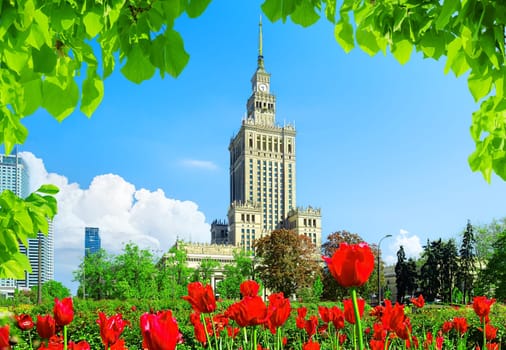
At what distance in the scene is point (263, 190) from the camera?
114375 millimetres

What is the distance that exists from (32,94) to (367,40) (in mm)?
2046

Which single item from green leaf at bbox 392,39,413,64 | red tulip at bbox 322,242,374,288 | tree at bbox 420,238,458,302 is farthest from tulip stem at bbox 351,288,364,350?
tree at bbox 420,238,458,302

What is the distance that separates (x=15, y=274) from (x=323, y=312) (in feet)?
7.16

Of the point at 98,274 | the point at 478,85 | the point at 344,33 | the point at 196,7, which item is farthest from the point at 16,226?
the point at 98,274

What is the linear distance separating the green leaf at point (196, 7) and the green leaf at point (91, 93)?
57cm

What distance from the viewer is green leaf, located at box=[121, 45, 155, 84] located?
8.04 feet

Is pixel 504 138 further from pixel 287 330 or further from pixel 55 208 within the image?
pixel 287 330

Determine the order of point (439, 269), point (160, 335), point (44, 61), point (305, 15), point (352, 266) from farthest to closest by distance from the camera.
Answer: point (439, 269), point (305, 15), point (44, 61), point (352, 266), point (160, 335)

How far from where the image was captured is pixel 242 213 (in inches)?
4213

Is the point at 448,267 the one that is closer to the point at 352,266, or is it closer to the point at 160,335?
the point at 352,266

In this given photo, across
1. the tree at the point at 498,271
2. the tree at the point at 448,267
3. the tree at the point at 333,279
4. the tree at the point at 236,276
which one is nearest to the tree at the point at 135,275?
the tree at the point at 236,276

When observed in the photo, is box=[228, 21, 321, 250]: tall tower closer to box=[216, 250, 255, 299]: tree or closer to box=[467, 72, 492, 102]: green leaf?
box=[216, 250, 255, 299]: tree

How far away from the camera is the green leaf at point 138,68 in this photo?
245cm

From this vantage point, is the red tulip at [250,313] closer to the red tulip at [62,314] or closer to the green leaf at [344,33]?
the red tulip at [62,314]
